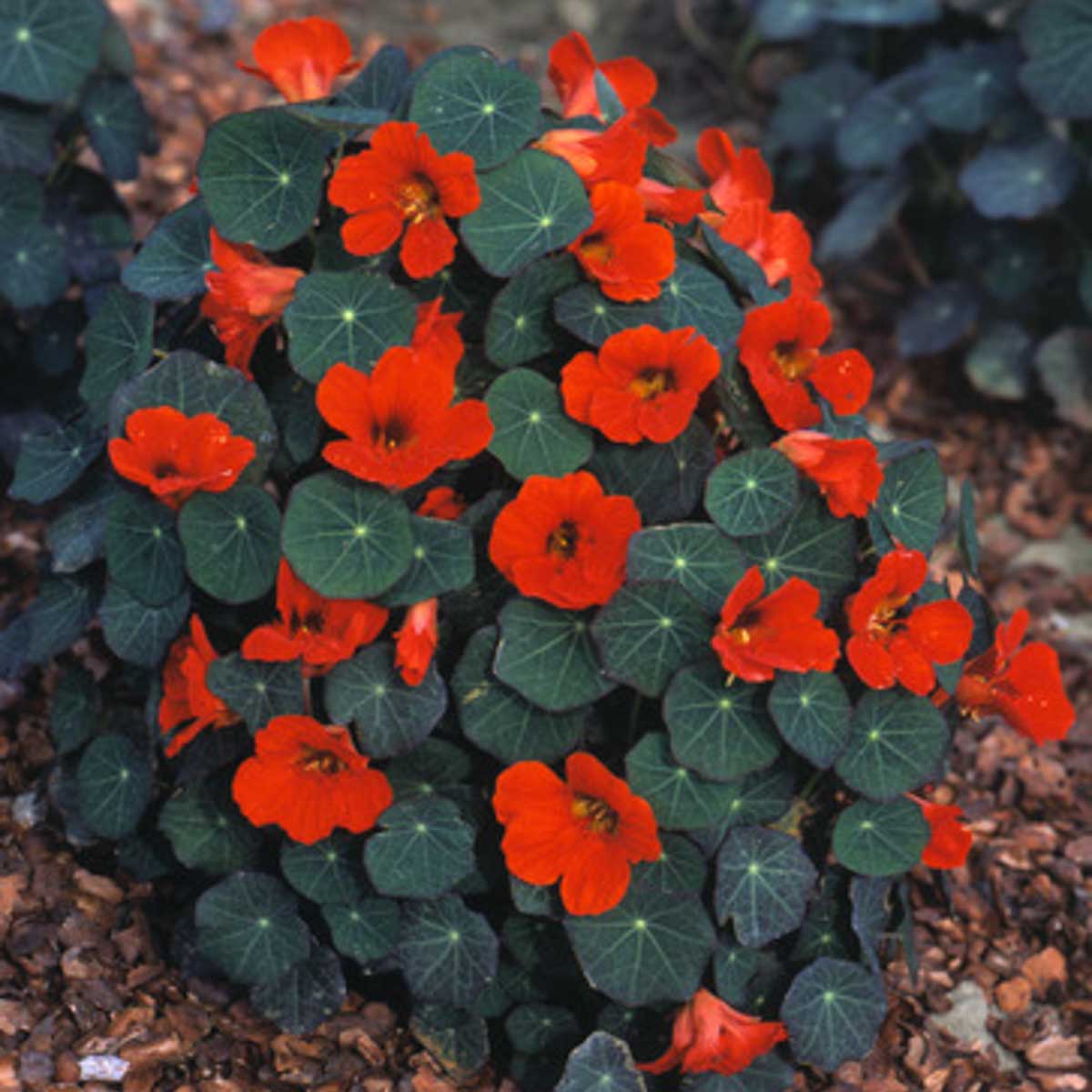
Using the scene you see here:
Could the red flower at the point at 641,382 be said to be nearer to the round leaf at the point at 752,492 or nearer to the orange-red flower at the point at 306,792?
the round leaf at the point at 752,492

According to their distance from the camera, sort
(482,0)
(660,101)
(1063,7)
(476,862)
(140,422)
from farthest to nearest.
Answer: (482,0) → (660,101) → (1063,7) → (476,862) → (140,422)

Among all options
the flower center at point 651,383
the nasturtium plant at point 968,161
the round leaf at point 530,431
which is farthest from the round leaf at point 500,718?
the nasturtium plant at point 968,161

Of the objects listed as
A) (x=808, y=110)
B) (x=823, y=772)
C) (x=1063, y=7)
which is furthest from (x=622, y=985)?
(x=808, y=110)

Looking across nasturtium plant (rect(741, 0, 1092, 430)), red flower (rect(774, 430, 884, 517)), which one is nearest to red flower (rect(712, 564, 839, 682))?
red flower (rect(774, 430, 884, 517))

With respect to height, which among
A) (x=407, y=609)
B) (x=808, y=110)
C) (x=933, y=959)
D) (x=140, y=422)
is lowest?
(x=933, y=959)

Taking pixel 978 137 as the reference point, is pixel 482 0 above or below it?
below

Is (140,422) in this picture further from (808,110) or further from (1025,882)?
(808,110)
